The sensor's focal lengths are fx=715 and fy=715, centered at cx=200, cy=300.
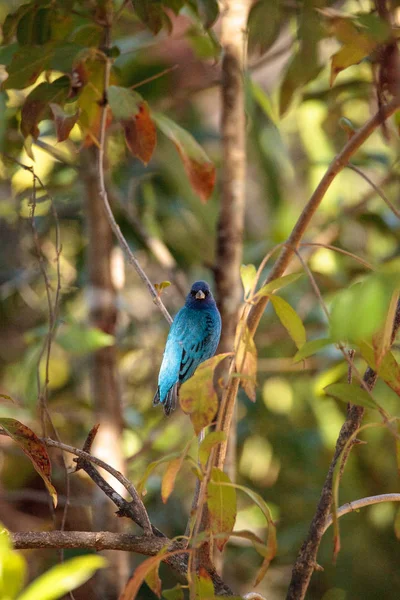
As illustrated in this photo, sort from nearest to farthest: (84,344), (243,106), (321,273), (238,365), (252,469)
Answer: (238,365) → (84,344) → (243,106) → (321,273) → (252,469)

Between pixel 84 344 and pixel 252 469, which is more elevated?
pixel 252 469

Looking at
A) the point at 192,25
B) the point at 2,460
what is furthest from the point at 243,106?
the point at 2,460

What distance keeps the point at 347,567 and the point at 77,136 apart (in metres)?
2.36

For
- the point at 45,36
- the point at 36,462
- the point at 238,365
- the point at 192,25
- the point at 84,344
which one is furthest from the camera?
the point at 192,25

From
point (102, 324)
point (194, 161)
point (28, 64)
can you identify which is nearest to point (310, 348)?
point (194, 161)

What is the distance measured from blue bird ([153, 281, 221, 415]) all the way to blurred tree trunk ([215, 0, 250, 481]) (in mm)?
307

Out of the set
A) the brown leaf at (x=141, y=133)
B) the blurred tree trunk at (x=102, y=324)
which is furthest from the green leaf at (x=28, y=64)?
the blurred tree trunk at (x=102, y=324)

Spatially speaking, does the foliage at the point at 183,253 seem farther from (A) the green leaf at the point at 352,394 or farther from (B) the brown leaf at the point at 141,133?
(A) the green leaf at the point at 352,394

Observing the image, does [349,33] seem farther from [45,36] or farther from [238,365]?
[45,36]

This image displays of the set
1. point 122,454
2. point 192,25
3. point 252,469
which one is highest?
point 192,25

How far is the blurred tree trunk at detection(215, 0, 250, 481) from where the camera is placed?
214 cm

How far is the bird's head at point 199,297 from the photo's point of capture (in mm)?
1897

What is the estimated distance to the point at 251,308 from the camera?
1.15 m

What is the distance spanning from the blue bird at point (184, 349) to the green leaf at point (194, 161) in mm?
308
